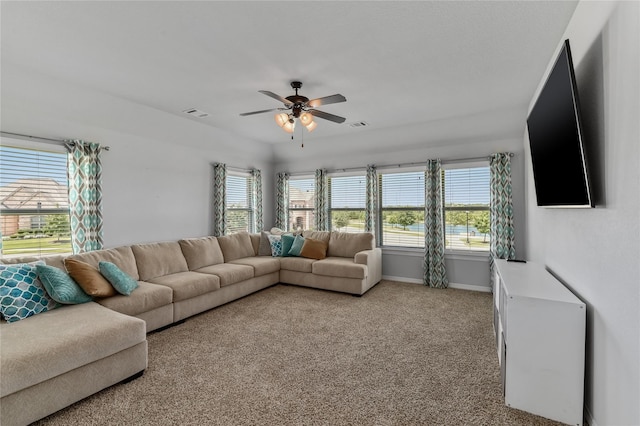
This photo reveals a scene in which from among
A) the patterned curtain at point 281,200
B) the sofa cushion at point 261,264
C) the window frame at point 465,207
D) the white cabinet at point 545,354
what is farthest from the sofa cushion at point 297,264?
the white cabinet at point 545,354

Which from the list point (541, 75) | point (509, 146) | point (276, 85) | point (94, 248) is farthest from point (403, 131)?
point (94, 248)

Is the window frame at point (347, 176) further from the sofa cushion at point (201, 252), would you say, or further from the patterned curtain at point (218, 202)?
the sofa cushion at point (201, 252)

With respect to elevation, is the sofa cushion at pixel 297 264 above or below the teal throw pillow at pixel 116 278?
below

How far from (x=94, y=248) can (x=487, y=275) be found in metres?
5.62

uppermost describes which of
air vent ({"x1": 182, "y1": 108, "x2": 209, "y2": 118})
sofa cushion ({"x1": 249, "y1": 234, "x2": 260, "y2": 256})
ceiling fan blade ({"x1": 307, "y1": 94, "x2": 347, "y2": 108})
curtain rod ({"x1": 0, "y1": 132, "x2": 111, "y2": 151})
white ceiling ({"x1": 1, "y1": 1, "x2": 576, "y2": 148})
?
air vent ({"x1": 182, "y1": 108, "x2": 209, "y2": 118})

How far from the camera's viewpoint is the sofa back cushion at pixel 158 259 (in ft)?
12.3

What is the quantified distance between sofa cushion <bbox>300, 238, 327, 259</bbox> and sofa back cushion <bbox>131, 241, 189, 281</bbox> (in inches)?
75.4

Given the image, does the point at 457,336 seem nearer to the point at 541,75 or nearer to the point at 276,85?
the point at 541,75

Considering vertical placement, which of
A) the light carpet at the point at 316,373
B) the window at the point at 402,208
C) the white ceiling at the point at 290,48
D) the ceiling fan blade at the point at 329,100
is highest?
the white ceiling at the point at 290,48

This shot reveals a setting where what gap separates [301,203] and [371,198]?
1799 mm

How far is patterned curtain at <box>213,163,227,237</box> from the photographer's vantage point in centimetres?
534

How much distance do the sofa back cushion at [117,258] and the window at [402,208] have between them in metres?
4.11

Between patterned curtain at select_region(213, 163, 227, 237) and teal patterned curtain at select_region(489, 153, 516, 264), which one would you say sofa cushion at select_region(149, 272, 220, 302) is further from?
Answer: teal patterned curtain at select_region(489, 153, 516, 264)

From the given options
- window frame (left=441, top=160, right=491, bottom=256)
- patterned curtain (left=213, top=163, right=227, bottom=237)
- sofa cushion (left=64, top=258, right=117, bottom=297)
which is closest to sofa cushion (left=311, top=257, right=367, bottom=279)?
window frame (left=441, top=160, right=491, bottom=256)
